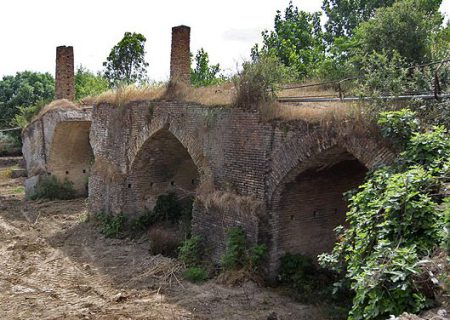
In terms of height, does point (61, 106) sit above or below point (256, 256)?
above

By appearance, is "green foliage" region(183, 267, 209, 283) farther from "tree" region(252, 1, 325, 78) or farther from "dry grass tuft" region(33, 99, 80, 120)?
"tree" region(252, 1, 325, 78)

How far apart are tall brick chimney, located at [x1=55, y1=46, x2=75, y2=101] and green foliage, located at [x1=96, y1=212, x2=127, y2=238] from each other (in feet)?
26.1

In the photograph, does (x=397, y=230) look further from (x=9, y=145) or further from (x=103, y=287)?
(x=9, y=145)

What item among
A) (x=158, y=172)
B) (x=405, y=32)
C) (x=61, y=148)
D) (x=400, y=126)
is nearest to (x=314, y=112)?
(x=400, y=126)

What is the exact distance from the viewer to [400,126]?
7332 millimetres

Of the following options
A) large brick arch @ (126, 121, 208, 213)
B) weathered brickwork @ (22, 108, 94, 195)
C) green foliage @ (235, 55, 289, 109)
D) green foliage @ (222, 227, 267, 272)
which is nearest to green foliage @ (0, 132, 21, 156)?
weathered brickwork @ (22, 108, 94, 195)

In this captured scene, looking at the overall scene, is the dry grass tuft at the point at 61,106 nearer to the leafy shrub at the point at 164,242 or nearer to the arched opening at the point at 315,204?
the leafy shrub at the point at 164,242

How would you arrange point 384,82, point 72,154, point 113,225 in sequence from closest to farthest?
point 384,82, point 113,225, point 72,154

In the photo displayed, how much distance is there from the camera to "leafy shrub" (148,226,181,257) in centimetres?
1165

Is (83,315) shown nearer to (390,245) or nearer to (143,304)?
(143,304)

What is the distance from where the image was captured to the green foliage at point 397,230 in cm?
536

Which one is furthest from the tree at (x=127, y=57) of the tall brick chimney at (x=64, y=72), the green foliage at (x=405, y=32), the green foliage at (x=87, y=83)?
the green foliage at (x=405, y=32)

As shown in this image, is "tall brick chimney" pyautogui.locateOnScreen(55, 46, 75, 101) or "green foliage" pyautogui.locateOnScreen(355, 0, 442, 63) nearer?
"green foliage" pyautogui.locateOnScreen(355, 0, 442, 63)

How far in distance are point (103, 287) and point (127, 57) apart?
2357 cm
